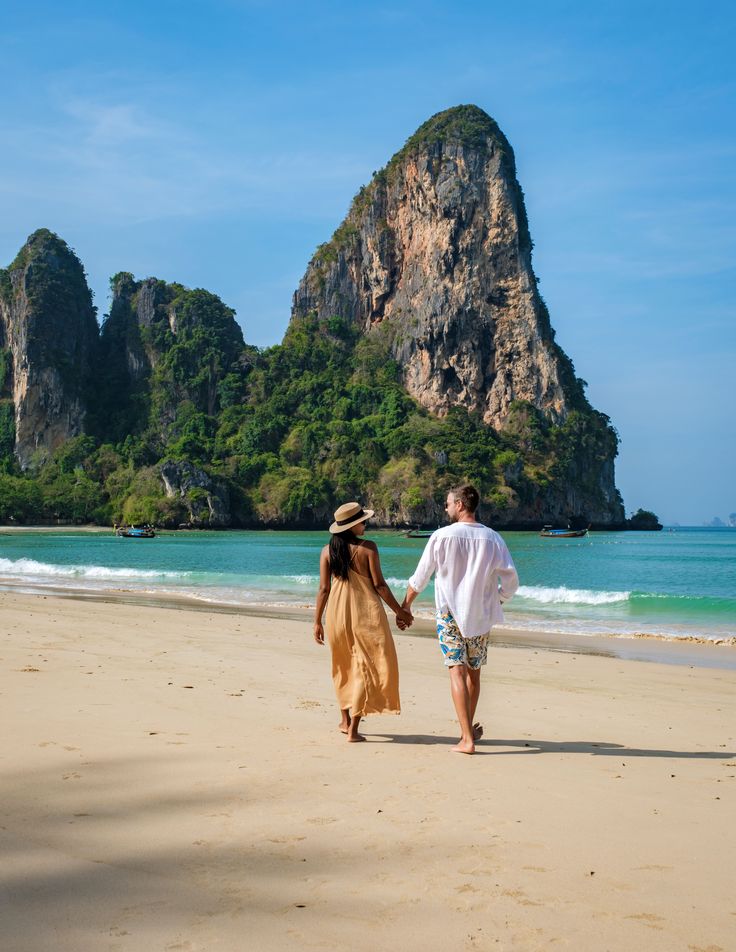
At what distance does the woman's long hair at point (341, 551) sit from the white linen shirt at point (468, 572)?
0.49 metres

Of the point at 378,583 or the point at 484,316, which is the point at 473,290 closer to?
the point at 484,316

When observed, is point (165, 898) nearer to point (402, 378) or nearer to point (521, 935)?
point (521, 935)

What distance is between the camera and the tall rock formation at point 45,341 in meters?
109

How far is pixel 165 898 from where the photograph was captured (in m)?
2.88

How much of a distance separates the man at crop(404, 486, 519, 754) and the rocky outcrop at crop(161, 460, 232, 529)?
88404 mm

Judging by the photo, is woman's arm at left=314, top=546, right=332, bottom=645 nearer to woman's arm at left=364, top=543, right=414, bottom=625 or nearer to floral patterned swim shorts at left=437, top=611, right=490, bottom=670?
woman's arm at left=364, top=543, right=414, bottom=625

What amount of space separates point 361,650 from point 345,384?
10865 centimetres

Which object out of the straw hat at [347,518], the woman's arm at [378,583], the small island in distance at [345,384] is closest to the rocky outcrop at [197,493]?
the small island in distance at [345,384]

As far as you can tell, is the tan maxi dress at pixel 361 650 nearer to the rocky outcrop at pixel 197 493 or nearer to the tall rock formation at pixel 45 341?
the rocky outcrop at pixel 197 493

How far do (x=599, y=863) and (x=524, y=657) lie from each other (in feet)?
24.1

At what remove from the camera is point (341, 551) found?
5.45 meters

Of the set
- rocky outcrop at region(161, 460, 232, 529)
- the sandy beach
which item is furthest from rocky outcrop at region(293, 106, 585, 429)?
the sandy beach

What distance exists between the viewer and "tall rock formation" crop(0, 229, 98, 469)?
109m

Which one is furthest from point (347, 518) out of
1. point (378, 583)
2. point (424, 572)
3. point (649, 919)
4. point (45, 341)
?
point (45, 341)
